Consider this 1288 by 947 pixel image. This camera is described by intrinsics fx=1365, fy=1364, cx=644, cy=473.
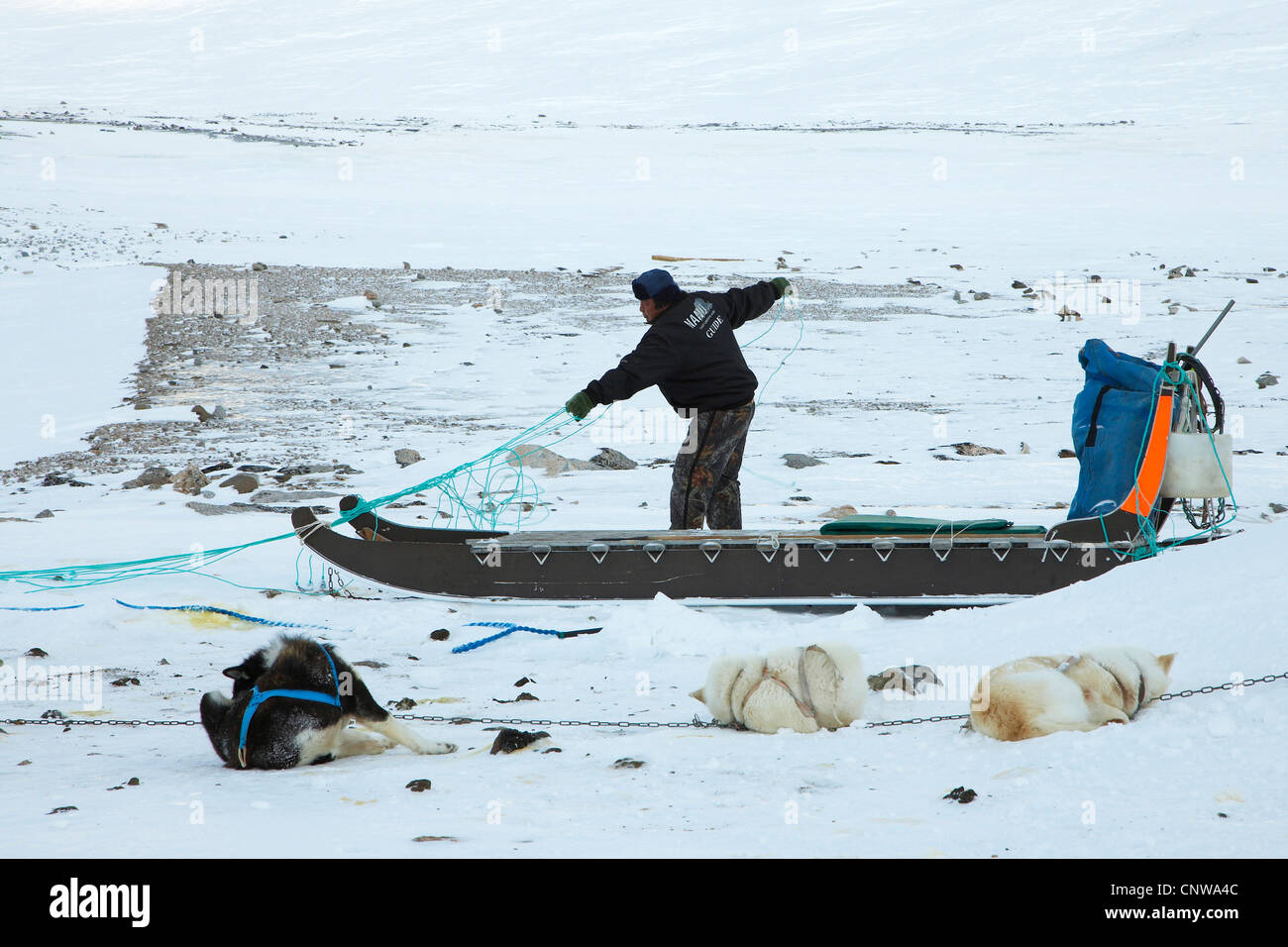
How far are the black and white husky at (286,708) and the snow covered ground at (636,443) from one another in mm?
87

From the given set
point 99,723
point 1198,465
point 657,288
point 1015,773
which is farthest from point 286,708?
point 1198,465

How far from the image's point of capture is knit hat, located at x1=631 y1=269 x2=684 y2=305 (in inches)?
249

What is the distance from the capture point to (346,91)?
55.8 meters

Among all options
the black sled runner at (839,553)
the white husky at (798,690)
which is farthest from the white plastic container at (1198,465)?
the white husky at (798,690)

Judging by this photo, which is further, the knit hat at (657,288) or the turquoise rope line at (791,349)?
the turquoise rope line at (791,349)

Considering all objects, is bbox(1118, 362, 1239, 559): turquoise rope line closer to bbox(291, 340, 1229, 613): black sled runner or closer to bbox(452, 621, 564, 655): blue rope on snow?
bbox(291, 340, 1229, 613): black sled runner

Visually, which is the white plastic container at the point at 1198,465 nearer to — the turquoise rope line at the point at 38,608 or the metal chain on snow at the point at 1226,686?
the metal chain on snow at the point at 1226,686

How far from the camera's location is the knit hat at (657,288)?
249 inches

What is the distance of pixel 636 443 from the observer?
9375 millimetres

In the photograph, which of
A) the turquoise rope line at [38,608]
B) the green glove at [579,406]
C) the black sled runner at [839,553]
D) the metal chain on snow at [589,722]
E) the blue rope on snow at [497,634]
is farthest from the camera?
the green glove at [579,406]

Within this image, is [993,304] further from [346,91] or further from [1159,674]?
[346,91]

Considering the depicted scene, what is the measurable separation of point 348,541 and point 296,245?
16.1 meters

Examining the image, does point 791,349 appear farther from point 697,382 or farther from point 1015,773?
point 1015,773
